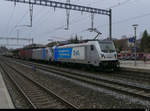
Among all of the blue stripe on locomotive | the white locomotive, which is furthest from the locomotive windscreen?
the blue stripe on locomotive

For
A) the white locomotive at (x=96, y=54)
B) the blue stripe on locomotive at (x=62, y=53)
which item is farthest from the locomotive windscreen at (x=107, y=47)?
the blue stripe on locomotive at (x=62, y=53)

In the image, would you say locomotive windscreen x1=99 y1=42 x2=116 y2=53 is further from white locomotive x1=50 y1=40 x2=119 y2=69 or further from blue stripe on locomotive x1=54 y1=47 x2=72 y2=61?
blue stripe on locomotive x1=54 y1=47 x2=72 y2=61

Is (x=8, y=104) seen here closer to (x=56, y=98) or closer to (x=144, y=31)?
(x=56, y=98)

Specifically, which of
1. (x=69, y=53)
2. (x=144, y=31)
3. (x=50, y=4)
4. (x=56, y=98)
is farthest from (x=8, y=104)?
(x=144, y=31)

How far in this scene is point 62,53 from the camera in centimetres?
2355

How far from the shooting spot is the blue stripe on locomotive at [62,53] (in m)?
21.4

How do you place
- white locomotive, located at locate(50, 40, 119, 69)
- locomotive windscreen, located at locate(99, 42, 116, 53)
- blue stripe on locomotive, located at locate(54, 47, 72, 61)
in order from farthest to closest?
blue stripe on locomotive, located at locate(54, 47, 72, 61)
locomotive windscreen, located at locate(99, 42, 116, 53)
white locomotive, located at locate(50, 40, 119, 69)

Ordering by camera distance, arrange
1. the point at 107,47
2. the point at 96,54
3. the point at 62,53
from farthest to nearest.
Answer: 1. the point at 62,53
2. the point at 107,47
3. the point at 96,54

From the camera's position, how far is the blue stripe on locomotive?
70.1ft

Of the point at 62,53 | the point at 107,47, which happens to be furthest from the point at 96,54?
the point at 62,53

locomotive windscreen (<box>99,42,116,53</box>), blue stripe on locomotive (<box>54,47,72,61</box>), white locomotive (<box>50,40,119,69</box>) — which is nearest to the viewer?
white locomotive (<box>50,40,119,69</box>)

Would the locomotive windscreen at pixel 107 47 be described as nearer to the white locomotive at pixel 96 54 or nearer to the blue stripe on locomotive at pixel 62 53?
the white locomotive at pixel 96 54

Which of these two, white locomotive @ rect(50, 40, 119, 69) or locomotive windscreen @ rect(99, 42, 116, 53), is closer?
white locomotive @ rect(50, 40, 119, 69)

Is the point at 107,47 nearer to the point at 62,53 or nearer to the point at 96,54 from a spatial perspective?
the point at 96,54
